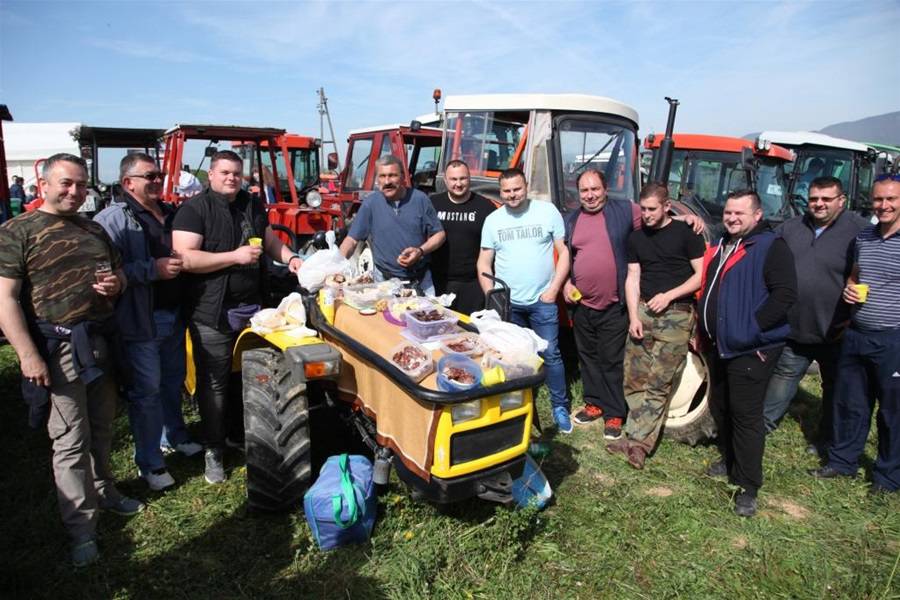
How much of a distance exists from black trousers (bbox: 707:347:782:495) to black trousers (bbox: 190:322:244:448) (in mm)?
2920

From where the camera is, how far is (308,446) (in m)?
2.81

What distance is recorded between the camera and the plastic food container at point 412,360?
228 centimetres

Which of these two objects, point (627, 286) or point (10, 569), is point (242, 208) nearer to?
point (10, 569)

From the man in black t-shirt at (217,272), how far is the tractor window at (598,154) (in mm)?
2617

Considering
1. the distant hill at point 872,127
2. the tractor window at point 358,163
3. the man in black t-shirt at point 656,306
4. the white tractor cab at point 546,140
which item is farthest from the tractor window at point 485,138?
the distant hill at point 872,127

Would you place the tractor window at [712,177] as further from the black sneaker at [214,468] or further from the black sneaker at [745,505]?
the black sneaker at [214,468]

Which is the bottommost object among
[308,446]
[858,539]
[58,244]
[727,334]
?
[858,539]

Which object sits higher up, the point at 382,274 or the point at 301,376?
the point at 382,274

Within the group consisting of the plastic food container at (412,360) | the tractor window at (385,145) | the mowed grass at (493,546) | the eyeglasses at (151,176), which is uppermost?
the tractor window at (385,145)

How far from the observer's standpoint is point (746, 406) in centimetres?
311

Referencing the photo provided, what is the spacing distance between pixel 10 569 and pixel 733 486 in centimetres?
384

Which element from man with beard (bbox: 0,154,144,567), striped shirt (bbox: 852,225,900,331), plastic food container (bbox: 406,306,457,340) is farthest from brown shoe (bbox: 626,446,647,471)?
man with beard (bbox: 0,154,144,567)

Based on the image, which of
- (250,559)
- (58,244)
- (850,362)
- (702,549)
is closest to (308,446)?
(250,559)

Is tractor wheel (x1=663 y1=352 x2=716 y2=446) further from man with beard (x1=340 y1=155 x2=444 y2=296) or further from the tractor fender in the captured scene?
the tractor fender
